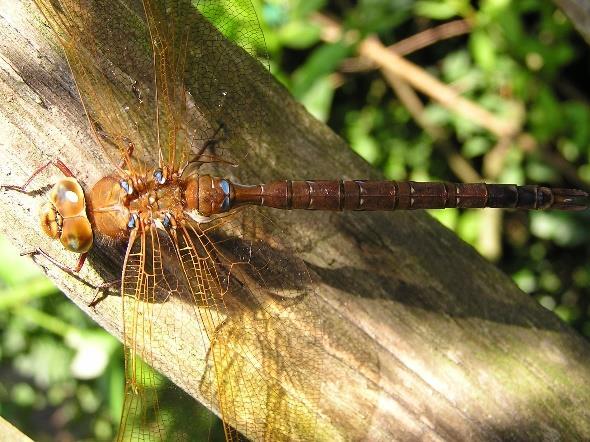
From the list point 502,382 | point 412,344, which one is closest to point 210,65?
point 412,344

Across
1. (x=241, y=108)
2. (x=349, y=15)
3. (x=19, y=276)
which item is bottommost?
(x=19, y=276)

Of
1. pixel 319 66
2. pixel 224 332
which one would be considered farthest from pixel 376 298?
pixel 319 66

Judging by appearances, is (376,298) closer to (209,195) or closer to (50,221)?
(209,195)

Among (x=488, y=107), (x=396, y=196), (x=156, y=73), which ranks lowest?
(x=156, y=73)

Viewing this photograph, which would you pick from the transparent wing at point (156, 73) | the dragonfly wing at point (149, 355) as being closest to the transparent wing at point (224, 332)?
the dragonfly wing at point (149, 355)

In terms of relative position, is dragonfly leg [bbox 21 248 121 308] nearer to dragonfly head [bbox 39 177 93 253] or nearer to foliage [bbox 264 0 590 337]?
dragonfly head [bbox 39 177 93 253]

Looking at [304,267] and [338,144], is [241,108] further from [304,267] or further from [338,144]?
[304,267]
